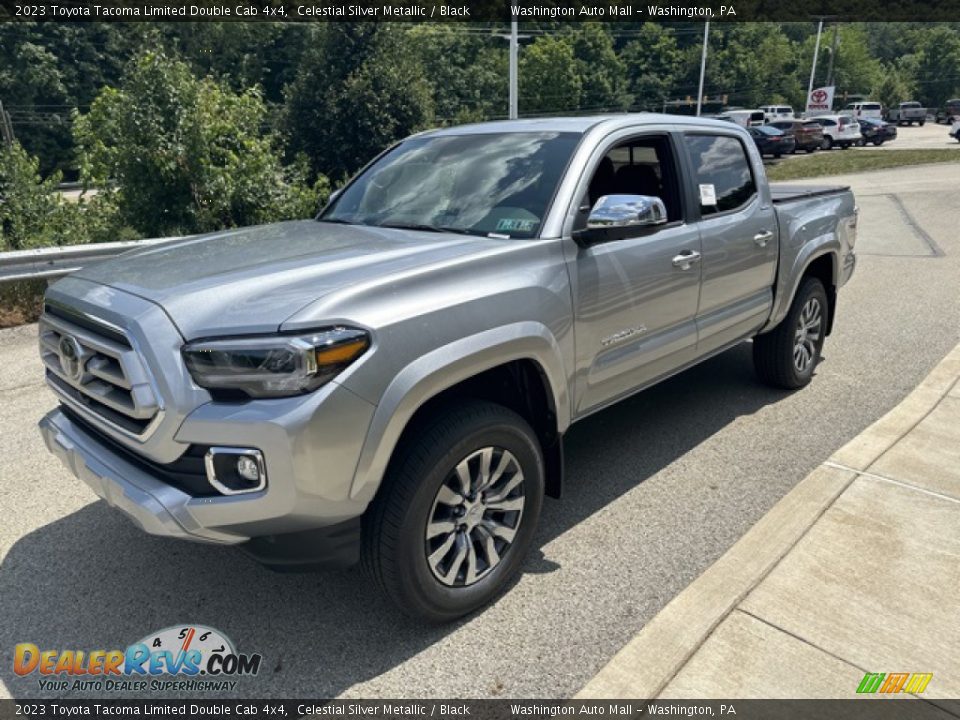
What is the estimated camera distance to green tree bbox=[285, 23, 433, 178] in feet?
105

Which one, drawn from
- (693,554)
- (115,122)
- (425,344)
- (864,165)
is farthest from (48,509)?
(864,165)

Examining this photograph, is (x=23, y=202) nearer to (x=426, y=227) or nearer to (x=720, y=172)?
(x=426, y=227)

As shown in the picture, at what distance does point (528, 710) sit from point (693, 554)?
4.01 ft

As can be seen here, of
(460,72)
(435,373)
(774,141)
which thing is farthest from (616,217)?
(460,72)

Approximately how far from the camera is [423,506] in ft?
8.48

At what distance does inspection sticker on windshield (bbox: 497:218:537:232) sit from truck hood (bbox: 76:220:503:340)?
0.16 metres

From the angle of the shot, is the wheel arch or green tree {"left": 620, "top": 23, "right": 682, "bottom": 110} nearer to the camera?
the wheel arch

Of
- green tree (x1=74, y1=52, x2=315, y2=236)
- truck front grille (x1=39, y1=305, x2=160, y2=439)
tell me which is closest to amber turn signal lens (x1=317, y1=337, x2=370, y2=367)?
truck front grille (x1=39, y1=305, x2=160, y2=439)

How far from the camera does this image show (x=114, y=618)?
9.56 feet

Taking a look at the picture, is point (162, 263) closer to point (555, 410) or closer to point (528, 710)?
point (555, 410)

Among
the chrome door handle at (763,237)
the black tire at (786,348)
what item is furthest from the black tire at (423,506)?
the black tire at (786,348)

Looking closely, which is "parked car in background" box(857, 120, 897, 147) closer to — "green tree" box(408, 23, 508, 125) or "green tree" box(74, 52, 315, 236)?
"green tree" box(408, 23, 508, 125)

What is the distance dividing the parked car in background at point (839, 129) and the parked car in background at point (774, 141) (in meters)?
7.59

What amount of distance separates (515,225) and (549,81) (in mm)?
64692
